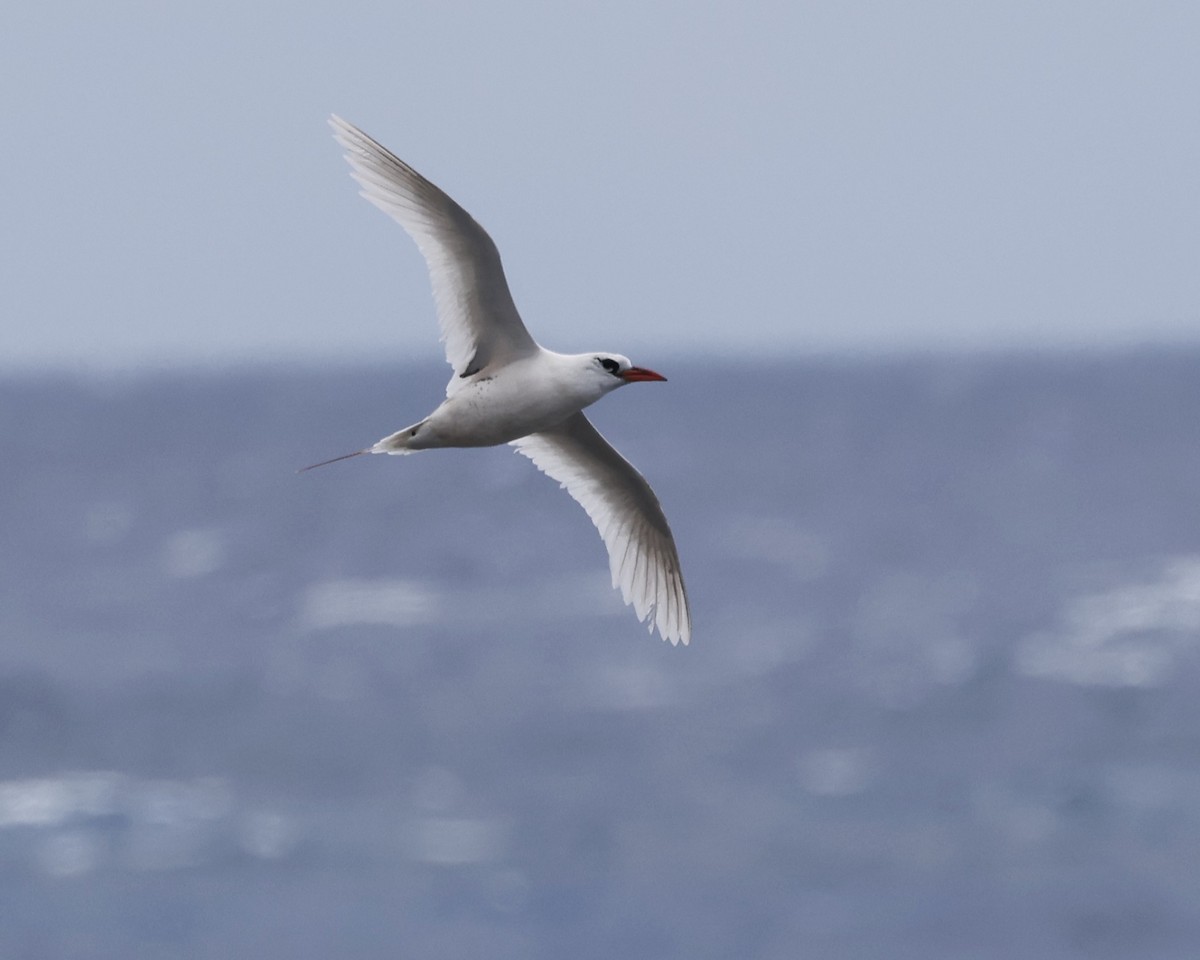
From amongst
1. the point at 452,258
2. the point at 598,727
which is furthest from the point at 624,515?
the point at 598,727

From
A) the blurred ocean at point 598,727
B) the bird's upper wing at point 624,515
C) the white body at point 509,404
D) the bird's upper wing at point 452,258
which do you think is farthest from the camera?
the blurred ocean at point 598,727

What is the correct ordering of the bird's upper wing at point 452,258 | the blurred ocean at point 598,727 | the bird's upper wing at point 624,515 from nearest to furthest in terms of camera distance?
1. the bird's upper wing at point 452,258
2. the bird's upper wing at point 624,515
3. the blurred ocean at point 598,727

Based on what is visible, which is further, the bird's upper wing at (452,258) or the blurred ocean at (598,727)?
the blurred ocean at (598,727)

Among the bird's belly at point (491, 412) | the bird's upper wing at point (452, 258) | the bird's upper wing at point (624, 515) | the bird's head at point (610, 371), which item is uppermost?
the bird's upper wing at point (452, 258)

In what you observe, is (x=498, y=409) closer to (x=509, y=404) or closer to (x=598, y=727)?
(x=509, y=404)

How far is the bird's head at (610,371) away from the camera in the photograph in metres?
15.0

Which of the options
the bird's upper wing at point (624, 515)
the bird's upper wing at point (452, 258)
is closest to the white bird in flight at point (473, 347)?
the bird's upper wing at point (452, 258)

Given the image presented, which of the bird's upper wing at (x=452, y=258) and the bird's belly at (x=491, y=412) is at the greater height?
the bird's upper wing at (x=452, y=258)

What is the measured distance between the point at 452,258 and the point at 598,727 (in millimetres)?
40039

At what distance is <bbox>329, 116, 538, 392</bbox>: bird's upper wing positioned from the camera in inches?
584

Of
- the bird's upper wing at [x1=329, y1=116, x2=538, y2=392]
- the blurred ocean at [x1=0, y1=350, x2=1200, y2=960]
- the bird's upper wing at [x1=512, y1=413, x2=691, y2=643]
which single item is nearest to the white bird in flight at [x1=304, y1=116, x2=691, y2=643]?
the bird's upper wing at [x1=329, y1=116, x2=538, y2=392]

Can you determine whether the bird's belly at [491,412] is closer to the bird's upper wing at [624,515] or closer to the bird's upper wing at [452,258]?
the bird's upper wing at [452,258]

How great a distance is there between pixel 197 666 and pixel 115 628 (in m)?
6.58

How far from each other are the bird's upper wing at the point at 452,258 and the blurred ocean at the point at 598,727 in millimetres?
27916
